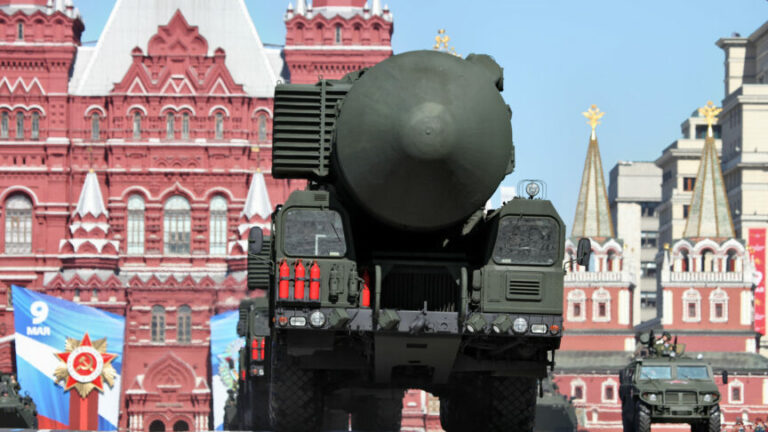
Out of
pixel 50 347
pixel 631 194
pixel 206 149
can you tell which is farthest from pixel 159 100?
pixel 631 194

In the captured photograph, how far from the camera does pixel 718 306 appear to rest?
10606 cm

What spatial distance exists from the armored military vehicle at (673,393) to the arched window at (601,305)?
3076 inches

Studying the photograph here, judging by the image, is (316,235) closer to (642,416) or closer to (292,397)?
(292,397)

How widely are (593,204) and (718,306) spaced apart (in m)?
12.0

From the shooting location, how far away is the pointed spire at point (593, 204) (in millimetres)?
113625

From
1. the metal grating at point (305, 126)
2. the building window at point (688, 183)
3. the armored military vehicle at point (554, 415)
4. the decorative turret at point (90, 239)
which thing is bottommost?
the armored military vehicle at point (554, 415)

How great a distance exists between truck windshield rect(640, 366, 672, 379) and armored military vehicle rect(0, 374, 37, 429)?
41.7 feet

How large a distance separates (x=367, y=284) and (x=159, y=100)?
2522 inches

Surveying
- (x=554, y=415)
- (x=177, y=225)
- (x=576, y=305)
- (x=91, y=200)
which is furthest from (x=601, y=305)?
(x=91, y=200)

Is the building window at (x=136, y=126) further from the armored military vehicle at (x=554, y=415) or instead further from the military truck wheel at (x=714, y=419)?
the military truck wheel at (x=714, y=419)

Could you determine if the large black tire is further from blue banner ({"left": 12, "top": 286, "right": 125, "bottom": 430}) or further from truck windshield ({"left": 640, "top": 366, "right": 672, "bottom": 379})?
blue banner ({"left": 12, "top": 286, "right": 125, "bottom": 430})

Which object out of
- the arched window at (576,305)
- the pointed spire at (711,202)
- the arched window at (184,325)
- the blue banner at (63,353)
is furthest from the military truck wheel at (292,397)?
the arched window at (576,305)

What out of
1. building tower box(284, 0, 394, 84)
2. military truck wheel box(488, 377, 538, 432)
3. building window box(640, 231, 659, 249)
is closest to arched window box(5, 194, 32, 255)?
building tower box(284, 0, 394, 84)

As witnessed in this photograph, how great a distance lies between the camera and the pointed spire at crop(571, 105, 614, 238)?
373ft
